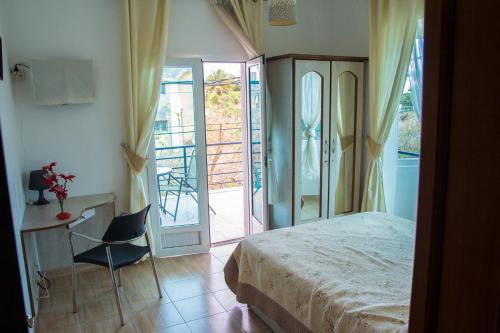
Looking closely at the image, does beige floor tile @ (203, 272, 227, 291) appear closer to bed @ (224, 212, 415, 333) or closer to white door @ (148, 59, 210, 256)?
bed @ (224, 212, 415, 333)

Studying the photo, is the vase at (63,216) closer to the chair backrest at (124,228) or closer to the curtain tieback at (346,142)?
the chair backrest at (124,228)

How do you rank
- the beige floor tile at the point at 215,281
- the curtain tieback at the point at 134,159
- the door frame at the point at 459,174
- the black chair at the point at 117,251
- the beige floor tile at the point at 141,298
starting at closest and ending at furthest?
the door frame at the point at 459,174, the black chair at the point at 117,251, the beige floor tile at the point at 141,298, the beige floor tile at the point at 215,281, the curtain tieback at the point at 134,159

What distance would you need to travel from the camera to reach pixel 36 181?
321 centimetres

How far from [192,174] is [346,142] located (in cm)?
171

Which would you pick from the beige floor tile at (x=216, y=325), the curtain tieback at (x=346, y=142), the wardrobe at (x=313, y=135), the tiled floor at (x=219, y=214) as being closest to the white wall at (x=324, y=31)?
the wardrobe at (x=313, y=135)

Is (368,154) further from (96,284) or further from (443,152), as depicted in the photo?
(443,152)

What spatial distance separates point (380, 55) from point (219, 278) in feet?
8.64

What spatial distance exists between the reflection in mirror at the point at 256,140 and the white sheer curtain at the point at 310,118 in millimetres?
476

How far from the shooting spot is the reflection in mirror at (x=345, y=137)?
4.04 meters

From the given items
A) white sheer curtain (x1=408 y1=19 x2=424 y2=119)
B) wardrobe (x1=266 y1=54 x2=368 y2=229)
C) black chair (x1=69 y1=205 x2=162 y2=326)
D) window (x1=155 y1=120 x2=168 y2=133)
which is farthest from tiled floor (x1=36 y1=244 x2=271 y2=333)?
white sheer curtain (x1=408 y1=19 x2=424 y2=119)

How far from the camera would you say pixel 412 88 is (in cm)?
361

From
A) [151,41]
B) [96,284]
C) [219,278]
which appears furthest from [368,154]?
[96,284]

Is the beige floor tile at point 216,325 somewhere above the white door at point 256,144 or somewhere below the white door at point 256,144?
below

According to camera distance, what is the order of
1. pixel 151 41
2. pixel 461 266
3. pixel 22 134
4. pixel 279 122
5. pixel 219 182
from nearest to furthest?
pixel 461 266, pixel 22 134, pixel 151 41, pixel 279 122, pixel 219 182
